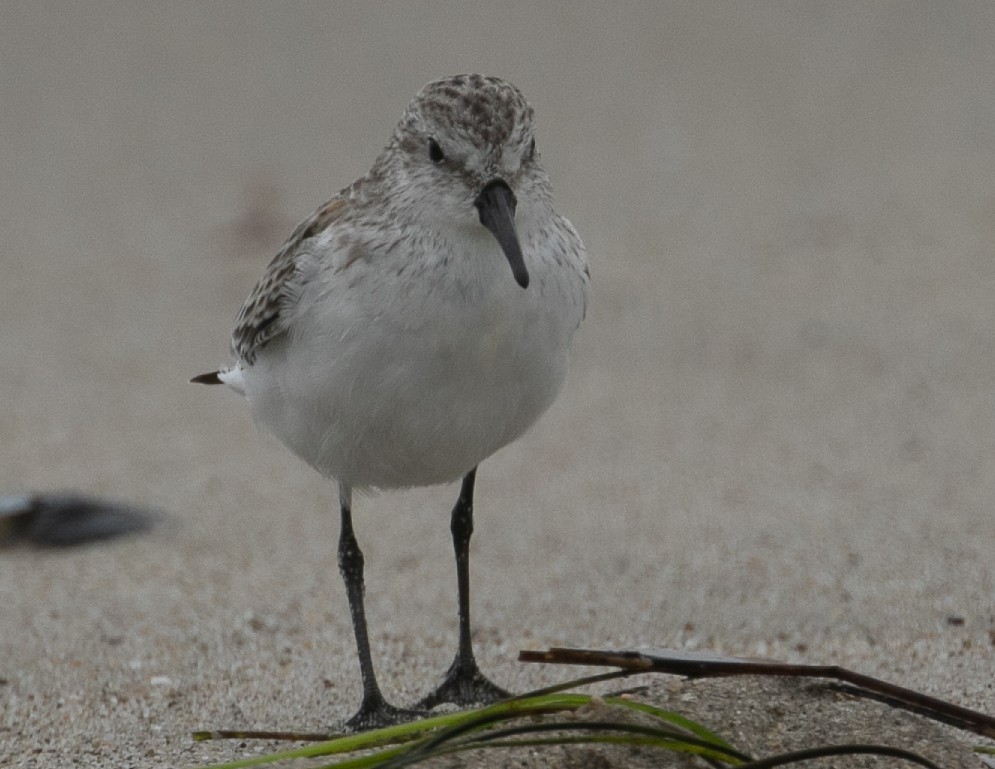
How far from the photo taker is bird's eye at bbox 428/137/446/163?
3510 mm

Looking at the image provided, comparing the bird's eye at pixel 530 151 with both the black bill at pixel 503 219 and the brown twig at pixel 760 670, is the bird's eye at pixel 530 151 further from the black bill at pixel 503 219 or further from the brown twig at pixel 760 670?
the brown twig at pixel 760 670

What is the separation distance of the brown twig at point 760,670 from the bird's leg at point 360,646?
0.94m

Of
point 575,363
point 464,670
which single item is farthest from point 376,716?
point 575,363

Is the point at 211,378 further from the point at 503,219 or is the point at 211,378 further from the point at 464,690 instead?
the point at 503,219

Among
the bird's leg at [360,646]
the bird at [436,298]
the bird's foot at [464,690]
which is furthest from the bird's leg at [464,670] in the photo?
the bird at [436,298]

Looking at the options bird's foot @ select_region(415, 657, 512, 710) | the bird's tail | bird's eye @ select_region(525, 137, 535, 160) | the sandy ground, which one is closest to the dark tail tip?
the bird's tail

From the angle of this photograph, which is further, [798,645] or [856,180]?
[856,180]

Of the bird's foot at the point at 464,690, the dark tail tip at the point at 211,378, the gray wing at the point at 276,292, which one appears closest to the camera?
the gray wing at the point at 276,292

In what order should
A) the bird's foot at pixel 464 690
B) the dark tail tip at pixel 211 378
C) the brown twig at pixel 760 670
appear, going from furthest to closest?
1. the dark tail tip at pixel 211 378
2. the bird's foot at pixel 464 690
3. the brown twig at pixel 760 670

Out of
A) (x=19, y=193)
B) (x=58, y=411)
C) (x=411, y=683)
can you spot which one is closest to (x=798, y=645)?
(x=411, y=683)

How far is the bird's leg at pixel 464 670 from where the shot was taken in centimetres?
418

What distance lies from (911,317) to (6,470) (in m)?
4.43

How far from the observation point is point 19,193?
9.70 meters

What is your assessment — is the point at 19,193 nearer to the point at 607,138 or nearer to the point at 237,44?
the point at 237,44
